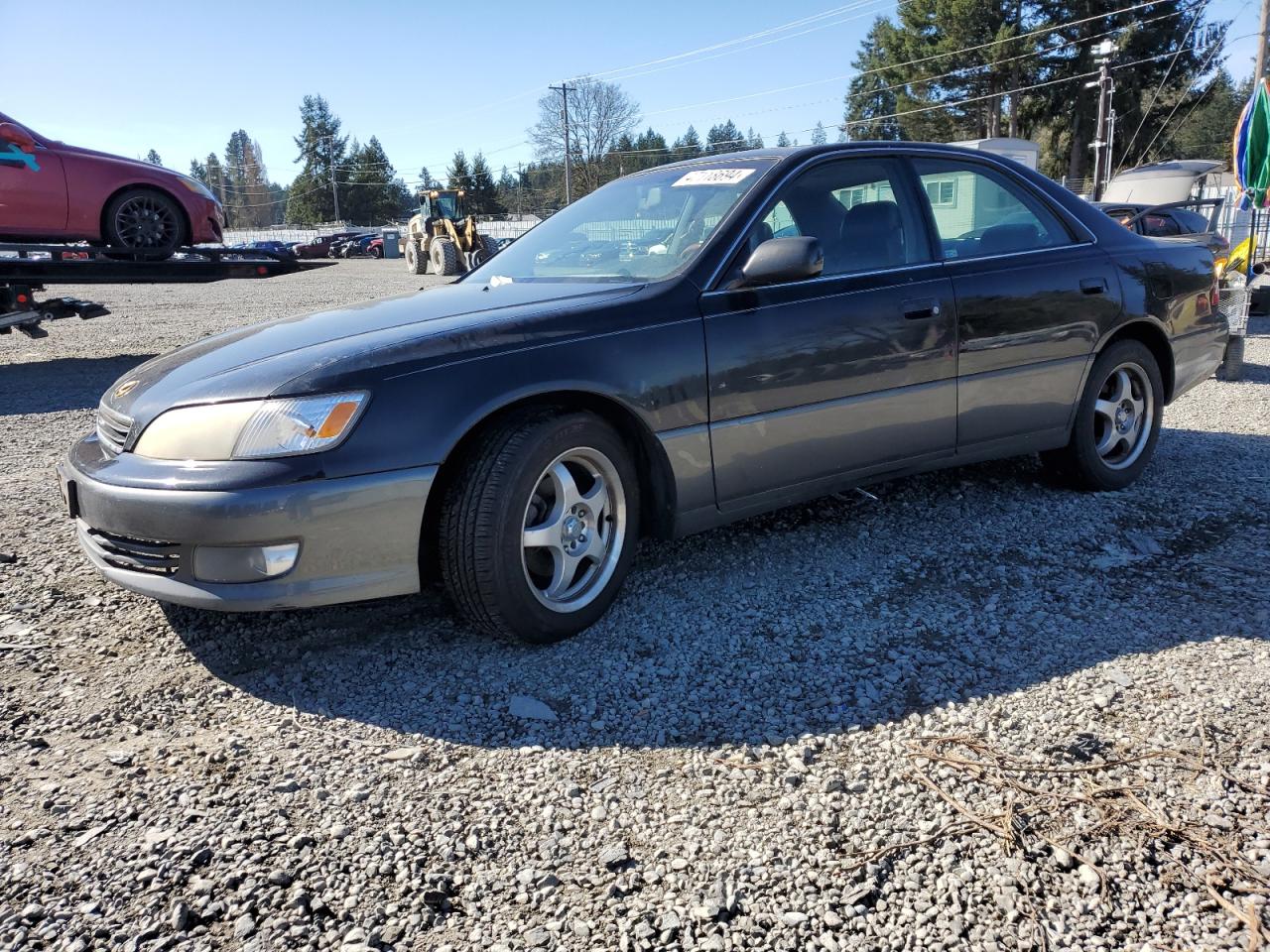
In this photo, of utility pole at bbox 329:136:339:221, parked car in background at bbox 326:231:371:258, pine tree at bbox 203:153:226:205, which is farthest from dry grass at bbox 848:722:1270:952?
pine tree at bbox 203:153:226:205

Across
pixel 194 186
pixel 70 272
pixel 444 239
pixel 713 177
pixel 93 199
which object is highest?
pixel 444 239

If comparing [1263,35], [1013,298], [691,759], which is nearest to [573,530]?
[691,759]

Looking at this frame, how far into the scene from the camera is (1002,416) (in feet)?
13.5

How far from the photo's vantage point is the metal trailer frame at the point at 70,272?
901 centimetres

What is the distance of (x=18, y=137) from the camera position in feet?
27.4

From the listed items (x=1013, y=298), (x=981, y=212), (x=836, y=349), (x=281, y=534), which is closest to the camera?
(x=281, y=534)

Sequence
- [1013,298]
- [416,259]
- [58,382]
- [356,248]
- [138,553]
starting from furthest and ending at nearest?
[356,248] < [416,259] < [58,382] < [1013,298] < [138,553]

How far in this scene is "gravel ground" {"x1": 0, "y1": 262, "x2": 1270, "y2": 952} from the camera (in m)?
1.89

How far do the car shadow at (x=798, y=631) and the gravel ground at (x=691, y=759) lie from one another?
1 centimetres

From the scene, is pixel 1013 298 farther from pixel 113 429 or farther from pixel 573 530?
pixel 113 429

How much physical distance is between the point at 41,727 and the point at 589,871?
163 centimetres

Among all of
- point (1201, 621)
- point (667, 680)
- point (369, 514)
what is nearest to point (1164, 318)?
point (1201, 621)

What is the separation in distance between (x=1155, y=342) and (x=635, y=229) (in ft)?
8.94

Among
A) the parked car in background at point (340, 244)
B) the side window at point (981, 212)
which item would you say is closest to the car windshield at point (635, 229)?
the side window at point (981, 212)
